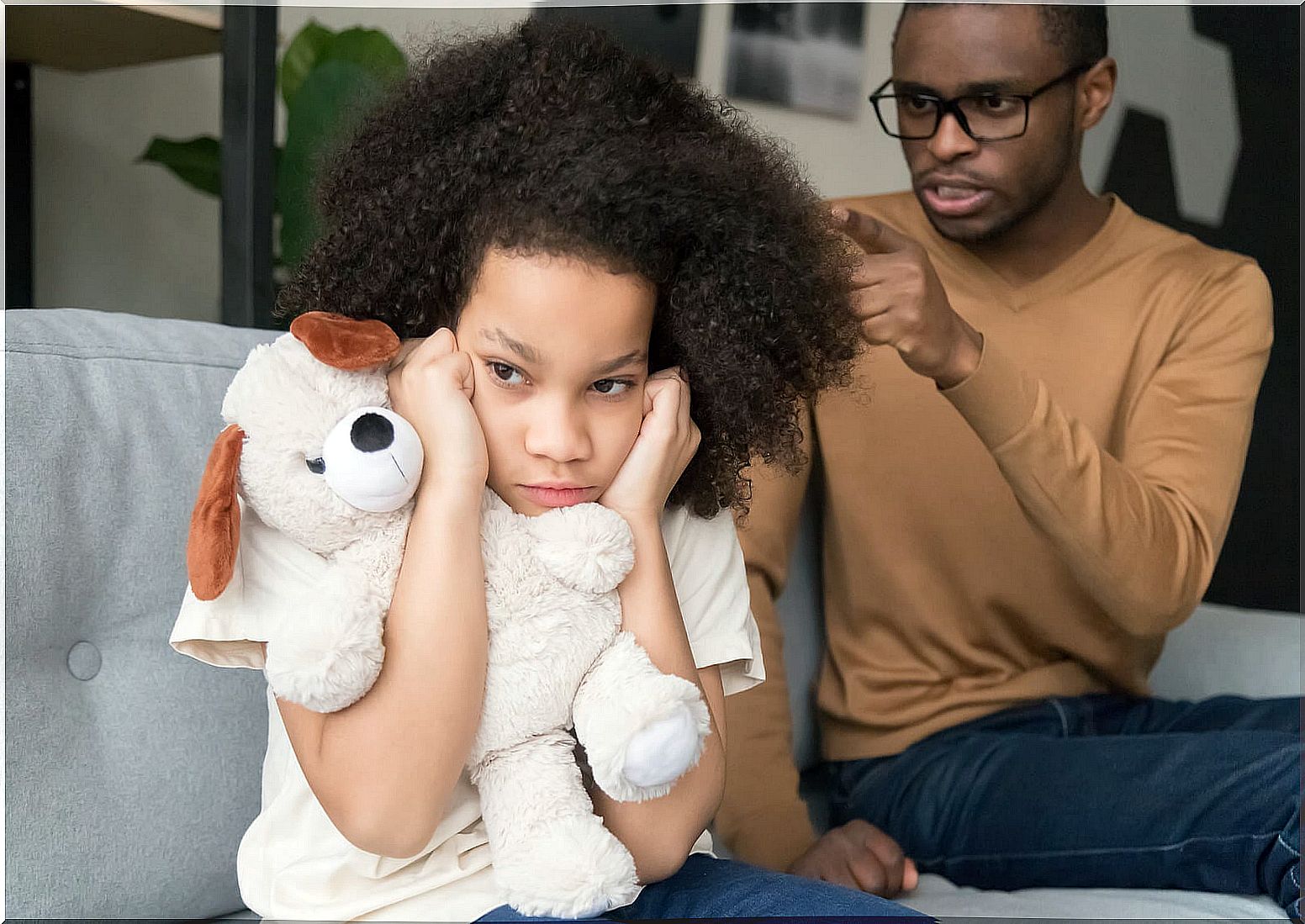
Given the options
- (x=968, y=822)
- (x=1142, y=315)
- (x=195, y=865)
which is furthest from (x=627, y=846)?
(x=1142, y=315)

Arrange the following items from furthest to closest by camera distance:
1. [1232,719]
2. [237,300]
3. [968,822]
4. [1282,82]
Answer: [1282,82]
[237,300]
[1232,719]
[968,822]

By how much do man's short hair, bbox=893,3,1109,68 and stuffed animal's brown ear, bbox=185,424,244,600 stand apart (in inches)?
43.0

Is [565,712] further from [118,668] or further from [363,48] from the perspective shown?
[363,48]

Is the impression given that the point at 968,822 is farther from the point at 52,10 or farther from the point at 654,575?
the point at 52,10

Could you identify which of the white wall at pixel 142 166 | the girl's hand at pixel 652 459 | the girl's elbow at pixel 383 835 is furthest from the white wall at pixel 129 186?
the girl's elbow at pixel 383 835

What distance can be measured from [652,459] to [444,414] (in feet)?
0.51

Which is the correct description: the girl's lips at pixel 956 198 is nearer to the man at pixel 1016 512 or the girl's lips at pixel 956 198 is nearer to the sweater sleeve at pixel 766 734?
the man at pixel 1016 512

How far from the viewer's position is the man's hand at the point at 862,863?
1138 mm

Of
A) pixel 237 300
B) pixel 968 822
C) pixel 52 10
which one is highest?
pixel 52 10

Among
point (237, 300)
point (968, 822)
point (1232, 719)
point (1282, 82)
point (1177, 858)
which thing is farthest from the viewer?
point (1282, 82)

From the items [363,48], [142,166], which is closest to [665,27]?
[363,48]

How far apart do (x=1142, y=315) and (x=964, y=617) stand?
0.44 meters

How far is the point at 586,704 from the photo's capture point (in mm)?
751

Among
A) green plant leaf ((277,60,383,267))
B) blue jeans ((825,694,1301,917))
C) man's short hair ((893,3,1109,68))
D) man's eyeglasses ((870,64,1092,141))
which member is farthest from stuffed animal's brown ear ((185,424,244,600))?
green plant leaf ((277,60,383,267))
